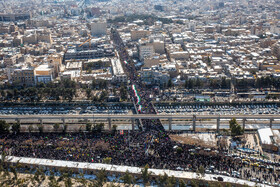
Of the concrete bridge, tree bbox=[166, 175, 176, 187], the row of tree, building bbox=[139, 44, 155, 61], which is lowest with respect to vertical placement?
the row of tree

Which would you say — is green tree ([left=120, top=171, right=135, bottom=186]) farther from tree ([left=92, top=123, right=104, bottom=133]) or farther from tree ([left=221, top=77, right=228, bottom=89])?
tree ([left=221, top=77, right=228, bottom=89])

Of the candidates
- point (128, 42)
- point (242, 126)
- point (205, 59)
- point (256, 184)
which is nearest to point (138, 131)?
point (242, 126)

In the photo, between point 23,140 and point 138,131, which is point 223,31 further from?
point 23,140

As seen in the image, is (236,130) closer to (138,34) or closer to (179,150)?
(179,150)

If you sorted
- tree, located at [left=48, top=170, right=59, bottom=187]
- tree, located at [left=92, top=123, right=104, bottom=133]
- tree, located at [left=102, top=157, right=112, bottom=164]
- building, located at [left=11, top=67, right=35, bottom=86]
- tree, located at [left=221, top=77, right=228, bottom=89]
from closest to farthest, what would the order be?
1. tree, located at [left=48, top=170, right=59, bottom=187]
2. tree, located at [left=102, top=157, right=112, bottom=164]
3. tree, located at [left=92, top=123, right=104, bottom=133]
4. tree, located at [left=221, top=77, right=228, bottom=89]
5. building, located at [left=11, top=67, right=35, bottom=86]

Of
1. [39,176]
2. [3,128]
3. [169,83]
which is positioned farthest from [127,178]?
[169,83]

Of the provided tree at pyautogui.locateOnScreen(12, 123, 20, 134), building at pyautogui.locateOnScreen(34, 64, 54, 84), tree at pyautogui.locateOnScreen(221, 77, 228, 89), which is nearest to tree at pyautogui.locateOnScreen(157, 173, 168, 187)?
tree at pyautogui.locateOnScreen(12, 123, 20, 134)
